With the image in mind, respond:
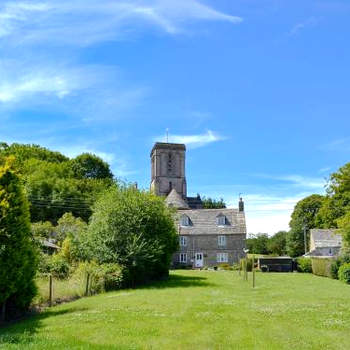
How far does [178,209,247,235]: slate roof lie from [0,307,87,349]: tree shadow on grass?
4071cm

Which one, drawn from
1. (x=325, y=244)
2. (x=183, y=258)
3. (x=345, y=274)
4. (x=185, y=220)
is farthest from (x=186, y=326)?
(x=325, y=244)

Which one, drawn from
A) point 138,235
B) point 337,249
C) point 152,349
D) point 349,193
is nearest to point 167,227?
point 138,235

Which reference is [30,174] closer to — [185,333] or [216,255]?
[216,255]

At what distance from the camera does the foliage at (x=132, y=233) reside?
85.3 feet

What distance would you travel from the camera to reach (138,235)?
27250 millimetres

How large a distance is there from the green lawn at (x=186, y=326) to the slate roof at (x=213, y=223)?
38.6 meters

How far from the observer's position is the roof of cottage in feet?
193

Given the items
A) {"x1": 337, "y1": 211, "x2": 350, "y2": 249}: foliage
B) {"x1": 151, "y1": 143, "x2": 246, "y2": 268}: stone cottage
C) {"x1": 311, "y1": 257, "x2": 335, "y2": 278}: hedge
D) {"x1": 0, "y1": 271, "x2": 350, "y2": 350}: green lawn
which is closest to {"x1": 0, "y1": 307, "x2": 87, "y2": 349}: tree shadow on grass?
{"x1": 0, "y1": 271, "x2": 350, "y2": 350}: green lawn

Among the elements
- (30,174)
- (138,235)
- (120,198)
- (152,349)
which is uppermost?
(30,174)

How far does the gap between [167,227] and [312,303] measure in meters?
13.9

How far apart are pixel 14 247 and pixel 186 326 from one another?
19.9 ft

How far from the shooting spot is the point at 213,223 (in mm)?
57094

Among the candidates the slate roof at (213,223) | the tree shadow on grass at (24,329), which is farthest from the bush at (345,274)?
the tree shadow on grass at (24,329)

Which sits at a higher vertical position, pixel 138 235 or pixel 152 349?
pixel 138 235
